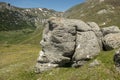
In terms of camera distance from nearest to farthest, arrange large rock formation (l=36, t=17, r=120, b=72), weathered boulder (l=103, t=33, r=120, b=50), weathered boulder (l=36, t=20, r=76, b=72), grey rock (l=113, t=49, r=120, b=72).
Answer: grey rock (l=113, t=49, r=120, b=72) → weathered boulder (l=103, t=33, r=120, b=50) → large rock formation (l=36, t=17, r=120, b=72) → weathered boulder (l=36, t=20, r=76, b=72)

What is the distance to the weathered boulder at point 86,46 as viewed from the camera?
1574 inches

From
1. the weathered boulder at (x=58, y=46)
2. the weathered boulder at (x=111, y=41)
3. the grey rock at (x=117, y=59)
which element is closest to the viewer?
the grey rock at (x=117, y=59)

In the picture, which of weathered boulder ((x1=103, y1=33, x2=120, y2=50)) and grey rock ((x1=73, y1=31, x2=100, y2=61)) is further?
grey rock ((x1=73, y1=31, x2=100, y2=61))

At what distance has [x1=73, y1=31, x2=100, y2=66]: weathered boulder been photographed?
131 feet

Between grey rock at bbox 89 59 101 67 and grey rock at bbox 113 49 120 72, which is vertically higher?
grey rock at bbox 113 49 120 72

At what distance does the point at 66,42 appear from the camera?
1681 inches

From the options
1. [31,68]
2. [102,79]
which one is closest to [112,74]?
[102,79]

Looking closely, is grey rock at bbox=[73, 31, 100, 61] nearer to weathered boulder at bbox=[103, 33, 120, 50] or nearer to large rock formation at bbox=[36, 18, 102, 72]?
large rock formation at bbox=[36, 18, 102, 72]

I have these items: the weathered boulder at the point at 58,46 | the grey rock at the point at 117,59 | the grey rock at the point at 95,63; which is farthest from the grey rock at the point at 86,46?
the grey rock at the point at 117,59

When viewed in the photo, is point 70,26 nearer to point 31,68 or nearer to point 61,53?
point 61,53

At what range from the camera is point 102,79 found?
33656 millimetres

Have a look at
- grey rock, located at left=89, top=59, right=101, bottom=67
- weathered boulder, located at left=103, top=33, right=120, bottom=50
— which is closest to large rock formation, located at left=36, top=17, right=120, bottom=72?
weathered boulder, located at left=103, top=33, right=120, bottom=50

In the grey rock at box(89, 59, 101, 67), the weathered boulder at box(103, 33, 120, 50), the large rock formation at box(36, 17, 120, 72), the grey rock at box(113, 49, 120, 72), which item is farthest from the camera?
the large rock formation at box(36, 17, 120, 72)

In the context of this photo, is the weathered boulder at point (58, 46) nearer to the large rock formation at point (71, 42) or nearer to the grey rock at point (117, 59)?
the large rock formation at point (71, 42)
